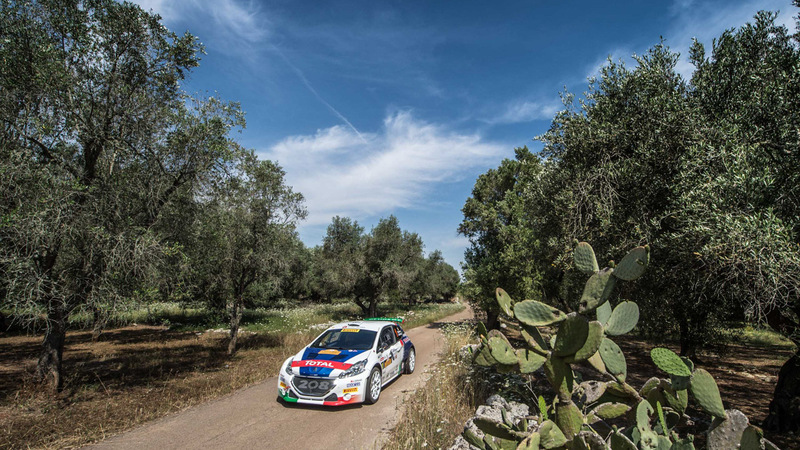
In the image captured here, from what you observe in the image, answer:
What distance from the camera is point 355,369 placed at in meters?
8.20

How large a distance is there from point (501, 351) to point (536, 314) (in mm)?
365

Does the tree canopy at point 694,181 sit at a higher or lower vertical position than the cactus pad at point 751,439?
higher

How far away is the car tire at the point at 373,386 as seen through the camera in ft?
26.7

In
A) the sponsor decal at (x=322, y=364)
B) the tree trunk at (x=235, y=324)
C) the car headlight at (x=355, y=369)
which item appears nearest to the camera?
the car headlight at (x=355, y=369)

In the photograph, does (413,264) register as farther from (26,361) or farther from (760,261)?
(760,261)

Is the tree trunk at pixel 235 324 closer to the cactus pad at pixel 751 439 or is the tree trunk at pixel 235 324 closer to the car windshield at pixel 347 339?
the car windshield at pixel 347 339

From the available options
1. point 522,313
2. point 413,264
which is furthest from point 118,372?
point 413,264

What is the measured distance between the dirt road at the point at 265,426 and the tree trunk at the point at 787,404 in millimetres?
6863

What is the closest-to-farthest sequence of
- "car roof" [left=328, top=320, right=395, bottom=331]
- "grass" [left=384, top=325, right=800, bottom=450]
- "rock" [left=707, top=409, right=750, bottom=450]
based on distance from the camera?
"rock" [left=707, top=409, right=750, bottom=450] → "grass" [left=384, top=325, right=800, bottom=450] → "car roof" [left=328, top=320, right=395, bottom=331]

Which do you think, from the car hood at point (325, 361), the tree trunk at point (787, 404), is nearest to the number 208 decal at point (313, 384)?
the car hood at point (325, 361)

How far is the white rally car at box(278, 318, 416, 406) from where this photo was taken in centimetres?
784

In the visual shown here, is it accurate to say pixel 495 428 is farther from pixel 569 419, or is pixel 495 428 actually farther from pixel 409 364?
pixel 409 364

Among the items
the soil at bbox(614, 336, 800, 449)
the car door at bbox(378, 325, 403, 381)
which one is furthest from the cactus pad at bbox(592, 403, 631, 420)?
the car door at bbox(378, 325, 403, 381)

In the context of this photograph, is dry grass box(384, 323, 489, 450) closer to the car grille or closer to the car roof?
the car grille
